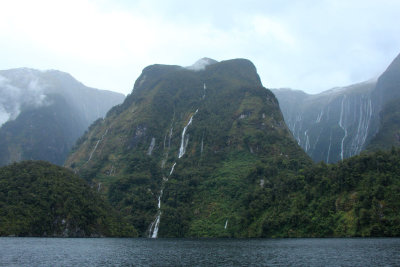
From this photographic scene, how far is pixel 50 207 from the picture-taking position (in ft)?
365

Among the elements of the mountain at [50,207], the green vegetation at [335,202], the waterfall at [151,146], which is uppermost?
the waterfall at [151,146]

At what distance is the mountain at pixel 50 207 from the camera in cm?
10394

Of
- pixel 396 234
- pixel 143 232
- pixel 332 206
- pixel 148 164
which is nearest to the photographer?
pixel 396 234

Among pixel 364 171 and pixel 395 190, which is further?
pixel 364 171

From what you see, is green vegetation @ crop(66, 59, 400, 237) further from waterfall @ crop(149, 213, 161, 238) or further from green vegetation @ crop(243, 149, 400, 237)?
waterfall @ crop(149, 213, 161, 238)

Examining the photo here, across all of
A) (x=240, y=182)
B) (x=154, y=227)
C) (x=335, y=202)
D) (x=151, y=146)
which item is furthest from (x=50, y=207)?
(x=335, y=202)

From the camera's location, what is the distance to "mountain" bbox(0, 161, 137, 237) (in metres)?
104

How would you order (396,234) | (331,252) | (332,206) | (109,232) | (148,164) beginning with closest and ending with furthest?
(331,252), (396,234), (332,206), (109,232), (148,164)

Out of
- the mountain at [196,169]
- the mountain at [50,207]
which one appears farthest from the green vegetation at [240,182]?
the mountain at [50,207]

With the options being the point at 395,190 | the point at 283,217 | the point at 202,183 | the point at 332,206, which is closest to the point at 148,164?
the point at 202,183

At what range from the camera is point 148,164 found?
170 meters

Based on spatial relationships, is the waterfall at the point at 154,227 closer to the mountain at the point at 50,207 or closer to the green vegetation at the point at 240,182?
the green vegetation at the point at 240,182

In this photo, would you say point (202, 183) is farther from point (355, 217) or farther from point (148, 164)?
point (355, 217)

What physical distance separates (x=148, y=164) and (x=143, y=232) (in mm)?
44315
